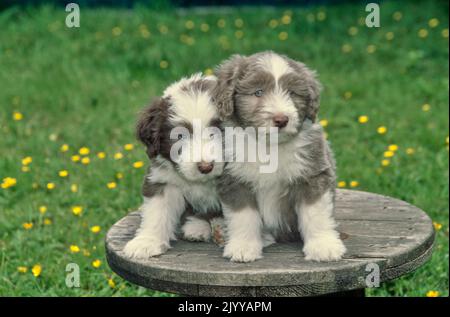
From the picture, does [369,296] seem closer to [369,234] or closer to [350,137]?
[369,234]

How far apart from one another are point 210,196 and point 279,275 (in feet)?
2.37

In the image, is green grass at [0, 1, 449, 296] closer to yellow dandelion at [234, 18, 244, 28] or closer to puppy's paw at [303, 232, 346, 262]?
yellow dandelion at [234, 18, 244, 28]

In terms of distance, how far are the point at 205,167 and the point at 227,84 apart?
44 centimetres

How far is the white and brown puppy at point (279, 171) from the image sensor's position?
148 inches

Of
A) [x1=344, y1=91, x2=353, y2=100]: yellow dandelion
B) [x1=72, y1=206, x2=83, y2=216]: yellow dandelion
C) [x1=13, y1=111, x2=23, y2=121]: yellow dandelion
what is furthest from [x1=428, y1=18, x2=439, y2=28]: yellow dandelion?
[x1=72, y1=206, x2=83, y2=216]: yellow dandelion

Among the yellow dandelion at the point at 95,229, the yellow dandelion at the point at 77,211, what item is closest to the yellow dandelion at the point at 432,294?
the yellow dandelion at the point at 95,229

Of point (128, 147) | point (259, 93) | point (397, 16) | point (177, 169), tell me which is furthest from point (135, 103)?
Result: point (259, 93)

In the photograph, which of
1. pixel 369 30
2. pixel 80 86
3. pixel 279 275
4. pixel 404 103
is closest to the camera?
pixel 279 275

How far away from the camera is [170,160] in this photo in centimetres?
410

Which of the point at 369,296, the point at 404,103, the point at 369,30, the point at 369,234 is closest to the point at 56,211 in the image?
the point at 369,296

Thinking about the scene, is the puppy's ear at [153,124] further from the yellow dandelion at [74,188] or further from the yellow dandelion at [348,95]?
the yellow dandelion at [348,95]

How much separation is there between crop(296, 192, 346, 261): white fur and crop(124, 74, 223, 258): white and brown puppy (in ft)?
1.67

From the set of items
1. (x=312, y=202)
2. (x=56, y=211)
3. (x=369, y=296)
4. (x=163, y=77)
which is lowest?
(x=369, y=296)

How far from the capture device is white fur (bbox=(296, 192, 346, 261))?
3826 mm
